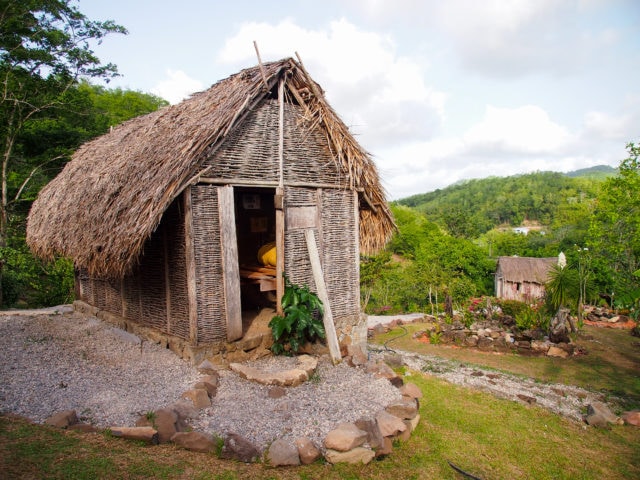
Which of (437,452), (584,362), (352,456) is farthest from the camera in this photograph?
(584,362)

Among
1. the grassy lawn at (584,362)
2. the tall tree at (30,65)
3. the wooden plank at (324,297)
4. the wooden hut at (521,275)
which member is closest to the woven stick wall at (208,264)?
the wooden plank at (324,297)

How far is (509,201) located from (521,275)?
4248 centimetres

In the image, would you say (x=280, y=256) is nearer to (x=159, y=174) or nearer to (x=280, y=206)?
(x=280, y=206)

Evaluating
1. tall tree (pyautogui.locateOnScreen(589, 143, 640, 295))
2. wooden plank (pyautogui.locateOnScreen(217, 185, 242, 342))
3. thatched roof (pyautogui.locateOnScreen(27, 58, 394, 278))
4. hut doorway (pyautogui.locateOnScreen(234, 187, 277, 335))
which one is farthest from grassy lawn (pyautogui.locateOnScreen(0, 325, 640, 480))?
tall tree (pyautogui.locateOnScreen(589, 143, 640, 295))

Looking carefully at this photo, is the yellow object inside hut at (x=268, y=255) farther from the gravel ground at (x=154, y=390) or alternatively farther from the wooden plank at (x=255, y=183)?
the gravel ground at (x=154, y=390)

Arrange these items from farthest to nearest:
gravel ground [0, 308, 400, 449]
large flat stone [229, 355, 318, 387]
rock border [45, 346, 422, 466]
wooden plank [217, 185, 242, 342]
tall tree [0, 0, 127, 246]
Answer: tall tree [0, 0, 127, 246], wooden plank [217, 185, 242, 342], large flat stone [229, 355, 318, 387], gravel ground [0, 308, 400, 449], rock border [45, 346, 422, 466]

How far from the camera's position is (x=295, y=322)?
6.29 metres

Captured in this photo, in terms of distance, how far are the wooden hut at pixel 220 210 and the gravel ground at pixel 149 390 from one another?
23.3 inches

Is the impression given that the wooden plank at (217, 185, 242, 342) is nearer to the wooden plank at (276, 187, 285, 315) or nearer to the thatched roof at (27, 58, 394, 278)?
the thatched roof at (27, 58, 394, 278)

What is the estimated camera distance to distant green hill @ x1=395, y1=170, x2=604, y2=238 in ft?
152

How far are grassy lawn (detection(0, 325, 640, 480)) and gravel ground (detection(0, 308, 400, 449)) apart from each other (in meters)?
0.44

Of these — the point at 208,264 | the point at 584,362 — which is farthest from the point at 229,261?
the point at 584,362

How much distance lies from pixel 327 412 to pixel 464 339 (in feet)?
26.3

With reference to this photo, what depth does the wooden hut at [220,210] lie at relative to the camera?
18.6 ft
